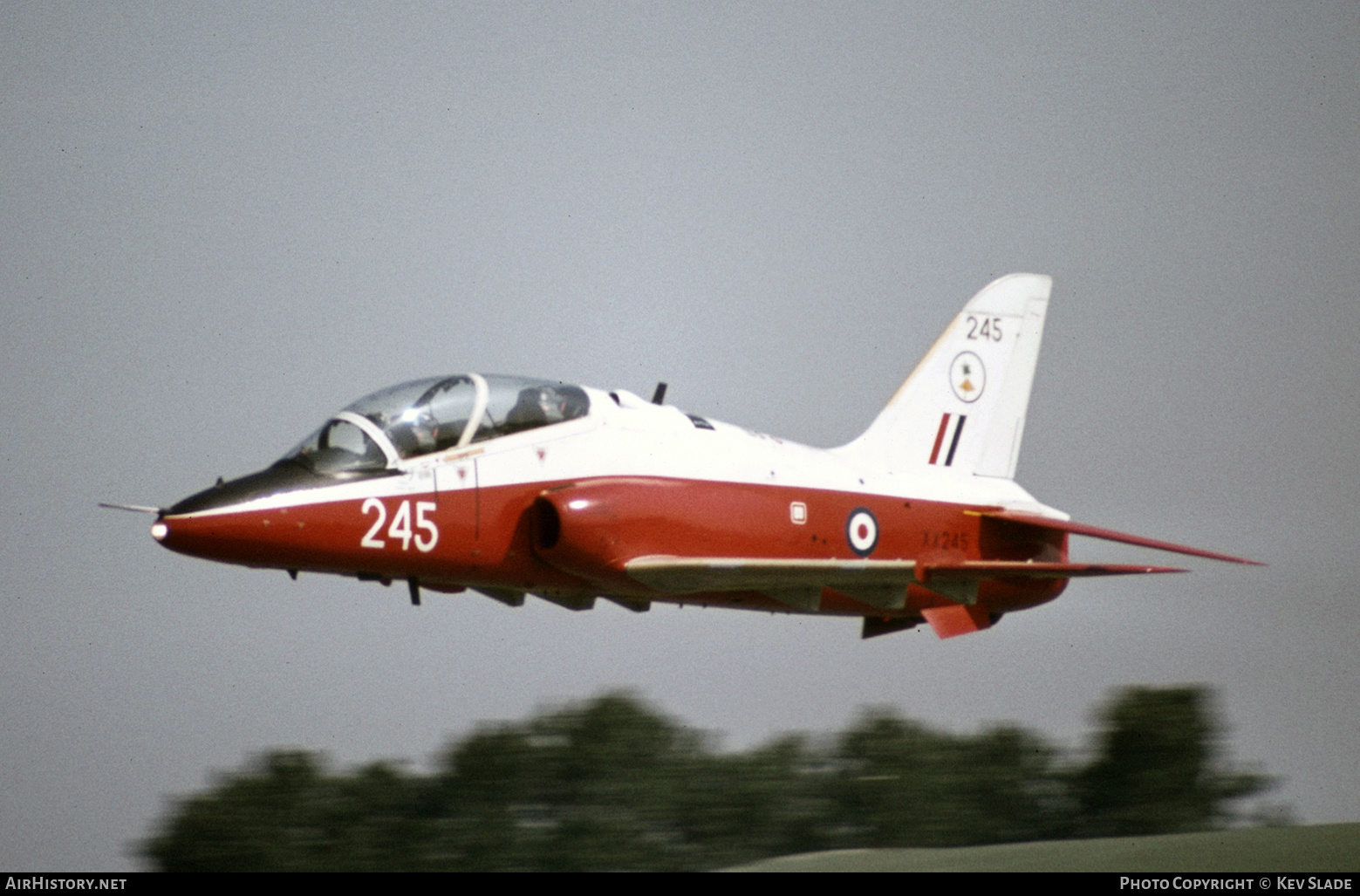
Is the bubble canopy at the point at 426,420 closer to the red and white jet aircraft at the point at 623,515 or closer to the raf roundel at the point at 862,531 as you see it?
the red and white jet aircraft at the point at 623,515

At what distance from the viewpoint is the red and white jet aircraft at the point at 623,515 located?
12.0 metres

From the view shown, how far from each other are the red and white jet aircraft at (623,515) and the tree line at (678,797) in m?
18.9

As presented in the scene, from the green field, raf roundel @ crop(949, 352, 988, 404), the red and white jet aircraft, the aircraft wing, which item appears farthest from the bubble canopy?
raf roundel @ crop(949, 352, 988, 404)

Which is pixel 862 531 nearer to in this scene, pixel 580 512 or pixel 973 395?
pixel 973 395

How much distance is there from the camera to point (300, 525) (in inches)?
463

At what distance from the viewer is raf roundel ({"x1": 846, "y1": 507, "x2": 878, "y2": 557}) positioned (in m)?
14.4

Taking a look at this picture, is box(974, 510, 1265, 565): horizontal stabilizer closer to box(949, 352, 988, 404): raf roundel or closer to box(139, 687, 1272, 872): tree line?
box(949, 352, 988, 404): raf roundel

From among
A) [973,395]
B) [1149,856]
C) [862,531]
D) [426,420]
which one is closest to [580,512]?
[426,420]

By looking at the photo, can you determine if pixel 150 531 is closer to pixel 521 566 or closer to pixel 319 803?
pixel 521 566

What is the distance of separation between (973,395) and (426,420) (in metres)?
6.76

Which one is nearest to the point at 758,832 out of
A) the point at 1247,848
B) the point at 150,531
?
the point at 1247,848

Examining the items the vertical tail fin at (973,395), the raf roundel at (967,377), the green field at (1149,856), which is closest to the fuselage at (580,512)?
the vertical tail fin at (973,395)

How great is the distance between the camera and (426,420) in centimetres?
→ 1241

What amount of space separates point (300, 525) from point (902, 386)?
7167 mm
